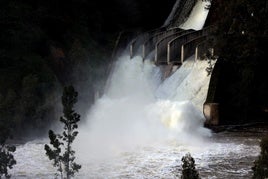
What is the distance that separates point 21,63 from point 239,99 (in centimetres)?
1164

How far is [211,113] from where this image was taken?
21.5 m

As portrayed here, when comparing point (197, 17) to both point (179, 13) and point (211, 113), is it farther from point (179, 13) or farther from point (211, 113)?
point (211, 113)

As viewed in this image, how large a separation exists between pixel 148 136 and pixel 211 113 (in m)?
3.22

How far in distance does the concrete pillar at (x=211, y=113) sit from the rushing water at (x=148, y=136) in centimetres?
31

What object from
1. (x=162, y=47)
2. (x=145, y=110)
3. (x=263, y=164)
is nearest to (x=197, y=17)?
(x=162, y=47)

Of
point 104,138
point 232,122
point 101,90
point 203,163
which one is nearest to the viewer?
point 203,163

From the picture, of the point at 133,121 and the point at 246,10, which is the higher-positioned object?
the point at 246,10

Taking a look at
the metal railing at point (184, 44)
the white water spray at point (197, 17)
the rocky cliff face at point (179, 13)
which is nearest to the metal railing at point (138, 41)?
the rocky cliff face at point (179, 13)

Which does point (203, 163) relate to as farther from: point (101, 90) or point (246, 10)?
point (101, 90)

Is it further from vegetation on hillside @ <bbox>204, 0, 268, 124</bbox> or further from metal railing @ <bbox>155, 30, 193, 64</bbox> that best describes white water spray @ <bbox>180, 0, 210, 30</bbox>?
vegetation on hillside @ <bbox>204, 0, 268, 124</bbox>

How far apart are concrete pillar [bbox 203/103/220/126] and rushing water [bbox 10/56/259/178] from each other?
310 millimetres

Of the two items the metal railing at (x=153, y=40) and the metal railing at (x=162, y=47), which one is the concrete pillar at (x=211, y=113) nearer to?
the metal railing at (x=162, y=47)

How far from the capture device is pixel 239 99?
22.2 m

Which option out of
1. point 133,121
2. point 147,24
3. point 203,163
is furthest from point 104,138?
point 147,24
